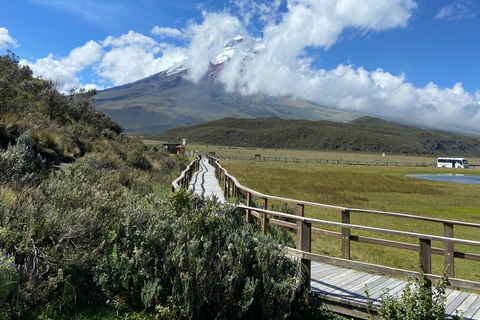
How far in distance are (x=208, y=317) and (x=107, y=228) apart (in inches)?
70.6

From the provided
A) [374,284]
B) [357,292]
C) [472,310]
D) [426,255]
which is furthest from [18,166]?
[472,310]

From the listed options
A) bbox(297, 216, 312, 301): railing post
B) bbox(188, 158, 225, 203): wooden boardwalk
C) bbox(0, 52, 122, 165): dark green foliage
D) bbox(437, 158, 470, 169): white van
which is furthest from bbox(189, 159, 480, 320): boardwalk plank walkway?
bbox(437, 158, 470, 169): white van

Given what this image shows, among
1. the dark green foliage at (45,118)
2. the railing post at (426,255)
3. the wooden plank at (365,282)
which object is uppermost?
the dark green foliage at (45,118)

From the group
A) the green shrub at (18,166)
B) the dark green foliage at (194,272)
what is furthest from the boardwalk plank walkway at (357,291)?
the green shrub at (18,166)

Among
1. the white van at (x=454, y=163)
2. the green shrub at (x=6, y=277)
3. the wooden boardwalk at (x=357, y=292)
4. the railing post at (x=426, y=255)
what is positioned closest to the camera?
the green shrub at (x=6, y=277)

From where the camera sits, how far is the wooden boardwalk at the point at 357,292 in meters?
4.45

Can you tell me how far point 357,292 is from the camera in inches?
190

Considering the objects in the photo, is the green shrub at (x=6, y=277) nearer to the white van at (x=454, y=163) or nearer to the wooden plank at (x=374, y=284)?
the wooden plank at (x=374, y=284)

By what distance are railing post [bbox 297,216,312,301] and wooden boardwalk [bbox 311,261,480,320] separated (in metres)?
0.18

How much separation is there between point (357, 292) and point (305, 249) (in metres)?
0.98

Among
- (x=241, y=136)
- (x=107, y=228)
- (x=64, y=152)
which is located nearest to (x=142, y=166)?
(x=64, y=152)

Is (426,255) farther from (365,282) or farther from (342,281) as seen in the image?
(342,281)

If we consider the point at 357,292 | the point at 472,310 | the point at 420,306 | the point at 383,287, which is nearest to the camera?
the point at 420,306

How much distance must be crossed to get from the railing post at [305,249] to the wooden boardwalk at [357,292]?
18 cm
